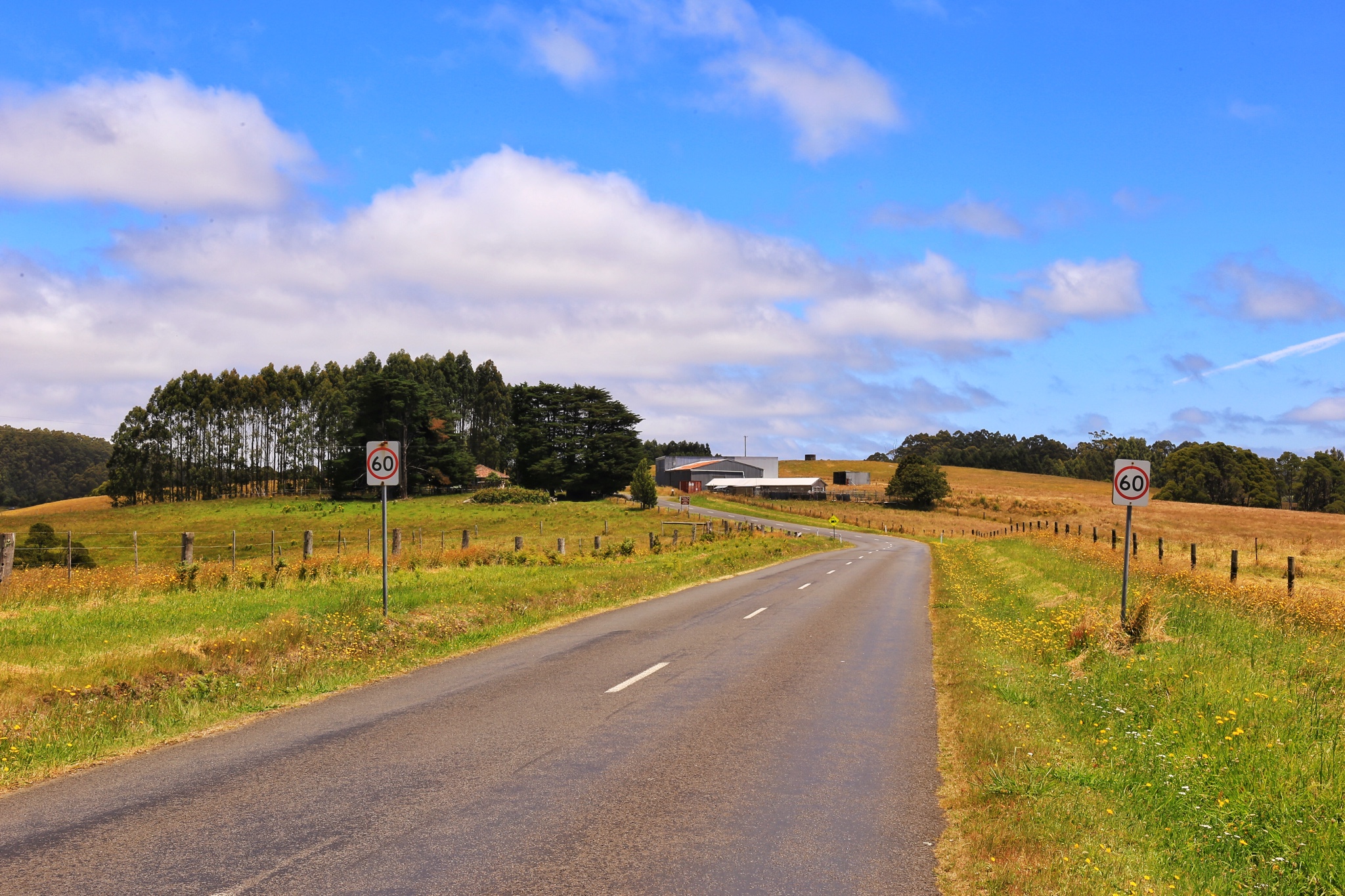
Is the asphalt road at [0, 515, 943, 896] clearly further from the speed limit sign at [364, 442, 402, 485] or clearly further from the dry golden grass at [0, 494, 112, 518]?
the dry golden grass at [0, 494, 112, 518]

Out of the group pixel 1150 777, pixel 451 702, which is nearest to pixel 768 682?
pixel 451 702

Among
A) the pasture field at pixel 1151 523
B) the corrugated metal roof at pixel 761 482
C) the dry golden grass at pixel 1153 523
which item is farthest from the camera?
the corrugated metal roof at pixel 761 482

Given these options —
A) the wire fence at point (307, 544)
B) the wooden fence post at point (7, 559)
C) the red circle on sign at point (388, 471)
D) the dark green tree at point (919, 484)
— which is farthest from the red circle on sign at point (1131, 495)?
the dark green tree at point (919, 484)

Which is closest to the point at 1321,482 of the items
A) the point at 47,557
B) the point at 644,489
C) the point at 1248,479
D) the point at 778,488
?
the point at 1248,479

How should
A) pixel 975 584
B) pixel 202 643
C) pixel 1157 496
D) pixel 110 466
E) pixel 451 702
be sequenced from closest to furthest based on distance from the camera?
pixel 451 702, pixel 202 643, pixel 975 584, pixel 110 466, pixel 1157 496

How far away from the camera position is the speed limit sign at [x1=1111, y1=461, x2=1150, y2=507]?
51.1ft

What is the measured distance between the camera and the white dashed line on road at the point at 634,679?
10817mm

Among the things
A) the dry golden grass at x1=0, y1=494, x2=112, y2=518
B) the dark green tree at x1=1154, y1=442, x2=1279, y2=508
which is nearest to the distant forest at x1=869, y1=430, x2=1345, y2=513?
the dark green tree at x1=1154, y1=442, x2=1279, y2=508

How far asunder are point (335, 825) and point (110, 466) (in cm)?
11337

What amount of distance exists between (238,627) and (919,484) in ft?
322

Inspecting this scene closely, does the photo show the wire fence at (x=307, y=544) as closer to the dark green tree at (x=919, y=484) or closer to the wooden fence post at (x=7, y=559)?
the wooden fence post at (x=7, y=559)

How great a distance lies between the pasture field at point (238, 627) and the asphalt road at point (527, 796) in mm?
1027

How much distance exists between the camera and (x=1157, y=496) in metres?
132

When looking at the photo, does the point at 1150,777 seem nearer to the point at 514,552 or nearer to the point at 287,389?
the point at 514,552
